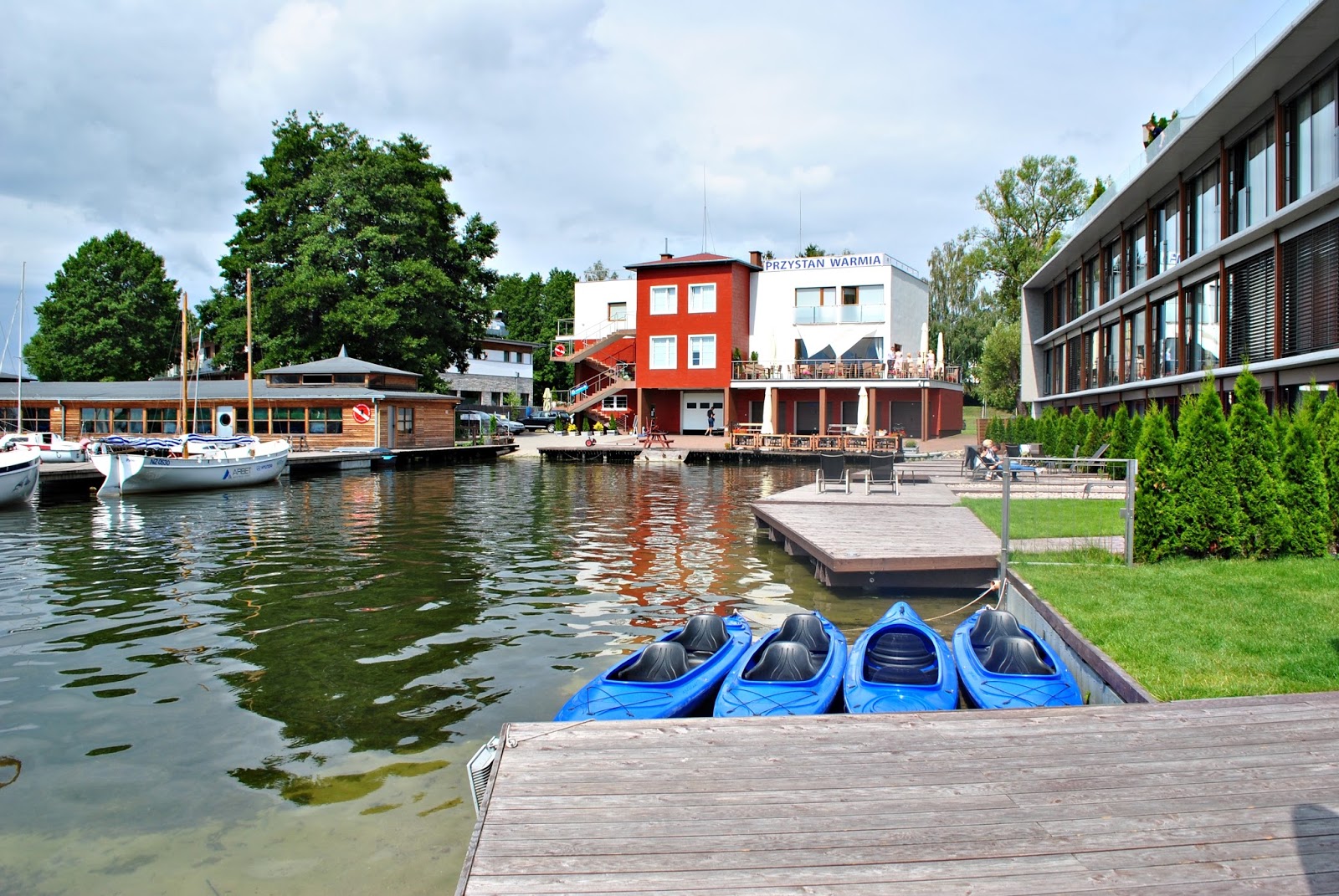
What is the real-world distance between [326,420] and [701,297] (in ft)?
72.4

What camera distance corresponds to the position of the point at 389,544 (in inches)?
737

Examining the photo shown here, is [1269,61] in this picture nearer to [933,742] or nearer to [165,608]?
[933,742]

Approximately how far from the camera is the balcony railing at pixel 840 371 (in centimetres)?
4831

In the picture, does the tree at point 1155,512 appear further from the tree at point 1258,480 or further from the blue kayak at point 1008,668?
the blue kayak at point 1008,668

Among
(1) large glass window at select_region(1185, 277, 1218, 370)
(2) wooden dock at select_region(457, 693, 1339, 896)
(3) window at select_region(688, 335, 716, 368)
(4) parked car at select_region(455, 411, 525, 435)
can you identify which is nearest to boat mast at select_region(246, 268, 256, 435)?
(4) parked car at select_region(455, 411, 525, 435)

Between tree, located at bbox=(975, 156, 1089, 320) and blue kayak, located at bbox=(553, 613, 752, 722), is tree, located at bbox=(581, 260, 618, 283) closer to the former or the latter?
tree, located at bbox=(975, 156, 1089, 320)

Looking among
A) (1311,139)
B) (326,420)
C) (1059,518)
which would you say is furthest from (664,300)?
(1059,518)

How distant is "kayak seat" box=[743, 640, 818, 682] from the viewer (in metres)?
7.95

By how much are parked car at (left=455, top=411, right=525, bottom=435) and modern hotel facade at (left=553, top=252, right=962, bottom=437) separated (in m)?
5.55

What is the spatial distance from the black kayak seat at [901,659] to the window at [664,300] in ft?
151

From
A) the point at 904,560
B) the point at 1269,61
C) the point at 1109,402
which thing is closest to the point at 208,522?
the point at 904,560

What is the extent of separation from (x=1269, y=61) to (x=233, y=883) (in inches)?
847

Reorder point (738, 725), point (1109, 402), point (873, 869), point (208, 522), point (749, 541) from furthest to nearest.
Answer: point (1109, 402), point (208, 522), point (749, 541), point (738, 725), point (873, 869)

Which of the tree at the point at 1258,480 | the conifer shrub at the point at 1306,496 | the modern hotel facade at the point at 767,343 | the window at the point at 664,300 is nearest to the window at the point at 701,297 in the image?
the modern hotel facade at the point at 767,343
